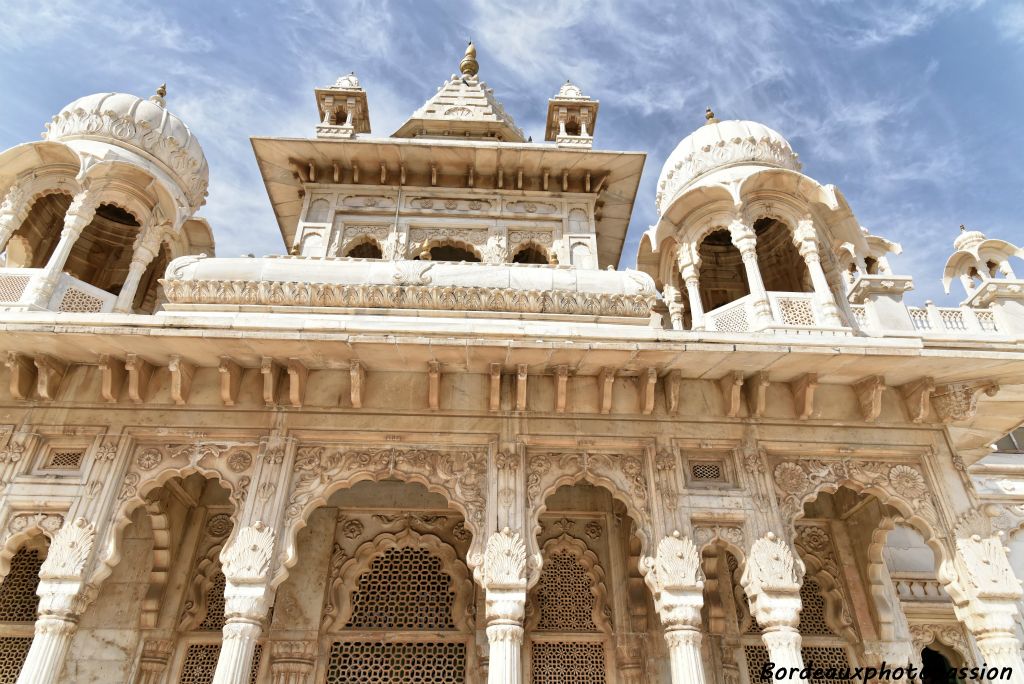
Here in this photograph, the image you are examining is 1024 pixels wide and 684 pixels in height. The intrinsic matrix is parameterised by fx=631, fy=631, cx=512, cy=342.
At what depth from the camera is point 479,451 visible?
7.20 m

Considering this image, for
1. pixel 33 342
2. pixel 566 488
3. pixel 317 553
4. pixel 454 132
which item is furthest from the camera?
pixel 454 132

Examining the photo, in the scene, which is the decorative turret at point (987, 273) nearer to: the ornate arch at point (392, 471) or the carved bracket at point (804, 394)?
the carved bracket at point (804, 394)

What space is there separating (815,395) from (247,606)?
21.8ft

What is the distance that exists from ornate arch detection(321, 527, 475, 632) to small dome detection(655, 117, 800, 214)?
6.55 metres

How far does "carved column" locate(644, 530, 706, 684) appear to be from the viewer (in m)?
6.11

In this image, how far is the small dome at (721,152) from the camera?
34.3 feet

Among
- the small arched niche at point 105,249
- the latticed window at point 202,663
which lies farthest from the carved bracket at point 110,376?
the small arched niche at point 105,249

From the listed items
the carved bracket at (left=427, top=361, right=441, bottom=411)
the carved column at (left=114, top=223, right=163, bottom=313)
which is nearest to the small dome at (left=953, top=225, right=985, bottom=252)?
the carved bracket at (left=427, top=361, right=441, bottom=411)

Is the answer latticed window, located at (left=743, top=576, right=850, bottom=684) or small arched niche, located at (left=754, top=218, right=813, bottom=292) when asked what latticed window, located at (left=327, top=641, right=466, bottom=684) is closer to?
latticed window, located at (left=743, top=576, right=850, bottom=684)

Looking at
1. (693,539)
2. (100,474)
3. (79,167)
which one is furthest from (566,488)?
(79,167)

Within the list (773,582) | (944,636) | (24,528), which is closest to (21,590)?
(24,528)

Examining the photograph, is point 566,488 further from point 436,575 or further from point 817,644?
point 817,644

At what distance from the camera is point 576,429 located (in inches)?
286

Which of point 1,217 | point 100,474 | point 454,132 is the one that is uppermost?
point 454,132
